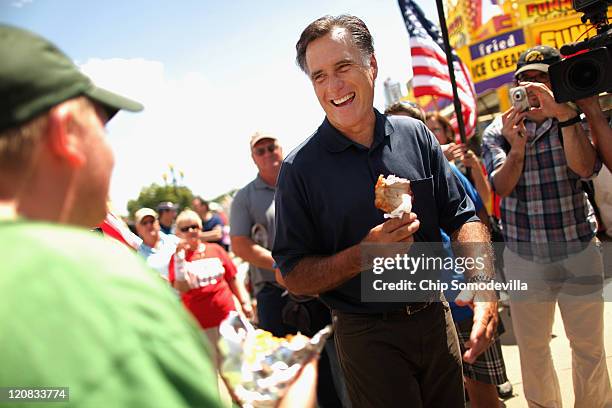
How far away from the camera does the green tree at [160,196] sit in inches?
2520

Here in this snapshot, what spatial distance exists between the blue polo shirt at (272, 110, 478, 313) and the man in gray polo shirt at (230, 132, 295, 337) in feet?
5.35

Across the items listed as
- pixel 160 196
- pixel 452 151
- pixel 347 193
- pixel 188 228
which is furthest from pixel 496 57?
pixel 160 196

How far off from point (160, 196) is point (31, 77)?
73950 mm

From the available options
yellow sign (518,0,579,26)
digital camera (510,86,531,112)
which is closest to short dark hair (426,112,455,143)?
digital camera (510,86,531,112)

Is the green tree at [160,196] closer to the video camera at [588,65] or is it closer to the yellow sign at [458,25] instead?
the yellow sign at [458,25]

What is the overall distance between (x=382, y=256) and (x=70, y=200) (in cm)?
143

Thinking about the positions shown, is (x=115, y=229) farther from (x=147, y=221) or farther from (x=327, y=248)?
(x=147, y=221)

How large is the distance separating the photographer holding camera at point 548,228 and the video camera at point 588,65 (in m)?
0.19

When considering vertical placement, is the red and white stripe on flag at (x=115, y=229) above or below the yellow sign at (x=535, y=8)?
below

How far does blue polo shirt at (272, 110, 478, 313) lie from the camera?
2115mm

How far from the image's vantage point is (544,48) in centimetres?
314

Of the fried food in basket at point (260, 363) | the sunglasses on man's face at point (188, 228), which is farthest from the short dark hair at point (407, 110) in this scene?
the fried food in basket at point (260, 363)

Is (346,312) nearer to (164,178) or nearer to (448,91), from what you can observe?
(448,91)

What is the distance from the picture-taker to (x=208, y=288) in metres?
4.84
